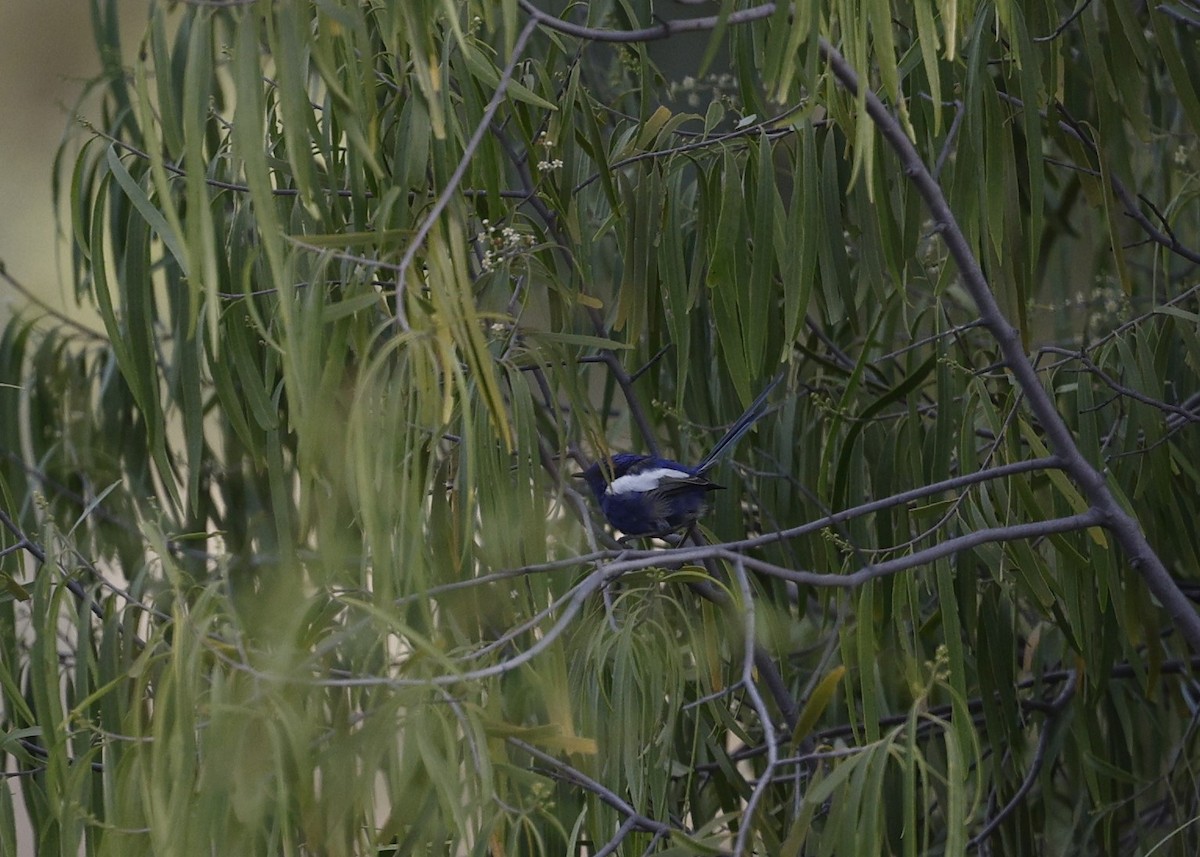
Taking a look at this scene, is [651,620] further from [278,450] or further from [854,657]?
[854,657]

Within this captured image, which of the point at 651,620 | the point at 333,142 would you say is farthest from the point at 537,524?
the point at 333,142

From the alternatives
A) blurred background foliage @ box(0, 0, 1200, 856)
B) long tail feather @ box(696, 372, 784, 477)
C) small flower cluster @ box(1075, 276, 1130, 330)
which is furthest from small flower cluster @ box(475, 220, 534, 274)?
small flower cluster @ box(1075, 276, 1130, 330)

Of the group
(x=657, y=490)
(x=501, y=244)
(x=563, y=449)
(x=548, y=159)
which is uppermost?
(x=548, y=159)

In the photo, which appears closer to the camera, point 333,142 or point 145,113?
point 145,113

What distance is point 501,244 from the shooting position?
1.21 meters

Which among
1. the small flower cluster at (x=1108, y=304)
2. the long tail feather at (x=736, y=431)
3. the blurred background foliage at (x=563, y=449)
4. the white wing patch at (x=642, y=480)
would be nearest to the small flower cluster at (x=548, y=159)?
the blurred background foliage at (x=563, y=449)

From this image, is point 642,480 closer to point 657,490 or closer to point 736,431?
point 657,490

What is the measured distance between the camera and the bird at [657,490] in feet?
5.73

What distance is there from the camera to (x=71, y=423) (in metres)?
1.93

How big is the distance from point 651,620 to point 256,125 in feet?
2.02

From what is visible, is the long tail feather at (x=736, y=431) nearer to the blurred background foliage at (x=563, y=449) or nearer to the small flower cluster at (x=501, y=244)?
the blurred background foliage at (x=563, y=449)

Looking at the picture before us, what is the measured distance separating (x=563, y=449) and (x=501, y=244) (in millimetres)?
213

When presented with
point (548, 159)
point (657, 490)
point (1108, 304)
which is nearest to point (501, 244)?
point (548, 159)

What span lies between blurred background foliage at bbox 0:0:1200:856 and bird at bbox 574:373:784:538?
5 centimetres
